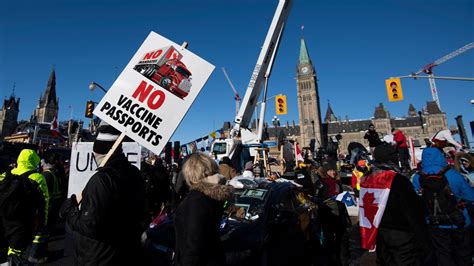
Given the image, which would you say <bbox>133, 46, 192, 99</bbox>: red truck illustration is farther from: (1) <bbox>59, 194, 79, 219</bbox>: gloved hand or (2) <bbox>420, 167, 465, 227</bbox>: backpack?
(2) <bbox>420, 167, 465, 227</bbox>: backpack

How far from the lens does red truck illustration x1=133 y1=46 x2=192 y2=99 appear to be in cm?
316

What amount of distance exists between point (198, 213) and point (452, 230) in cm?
433

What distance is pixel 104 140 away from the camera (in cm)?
256

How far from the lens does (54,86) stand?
10494 cm

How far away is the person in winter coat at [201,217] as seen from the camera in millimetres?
1989

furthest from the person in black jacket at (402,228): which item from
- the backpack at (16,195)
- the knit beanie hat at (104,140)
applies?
the backpack at (16,195)

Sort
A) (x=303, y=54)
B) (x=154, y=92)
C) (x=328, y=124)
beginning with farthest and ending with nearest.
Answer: (x=328, y=124) < (x=303, y=54) < (x=154, y=92)

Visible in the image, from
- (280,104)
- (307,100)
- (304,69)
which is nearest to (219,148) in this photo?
(280,104)

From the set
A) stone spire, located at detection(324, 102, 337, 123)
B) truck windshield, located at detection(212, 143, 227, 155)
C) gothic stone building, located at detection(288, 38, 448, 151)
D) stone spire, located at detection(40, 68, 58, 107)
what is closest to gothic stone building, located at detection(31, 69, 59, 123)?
stone spire, located at detection(40, 68, 58, 107)

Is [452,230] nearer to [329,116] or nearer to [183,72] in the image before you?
[183,72]

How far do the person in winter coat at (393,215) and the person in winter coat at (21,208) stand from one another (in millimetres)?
5415

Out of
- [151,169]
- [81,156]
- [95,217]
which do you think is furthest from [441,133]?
[81,156]

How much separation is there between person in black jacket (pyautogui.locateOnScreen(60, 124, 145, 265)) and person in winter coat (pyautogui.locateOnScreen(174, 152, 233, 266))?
41 cm

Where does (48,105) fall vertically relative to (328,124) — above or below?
above
